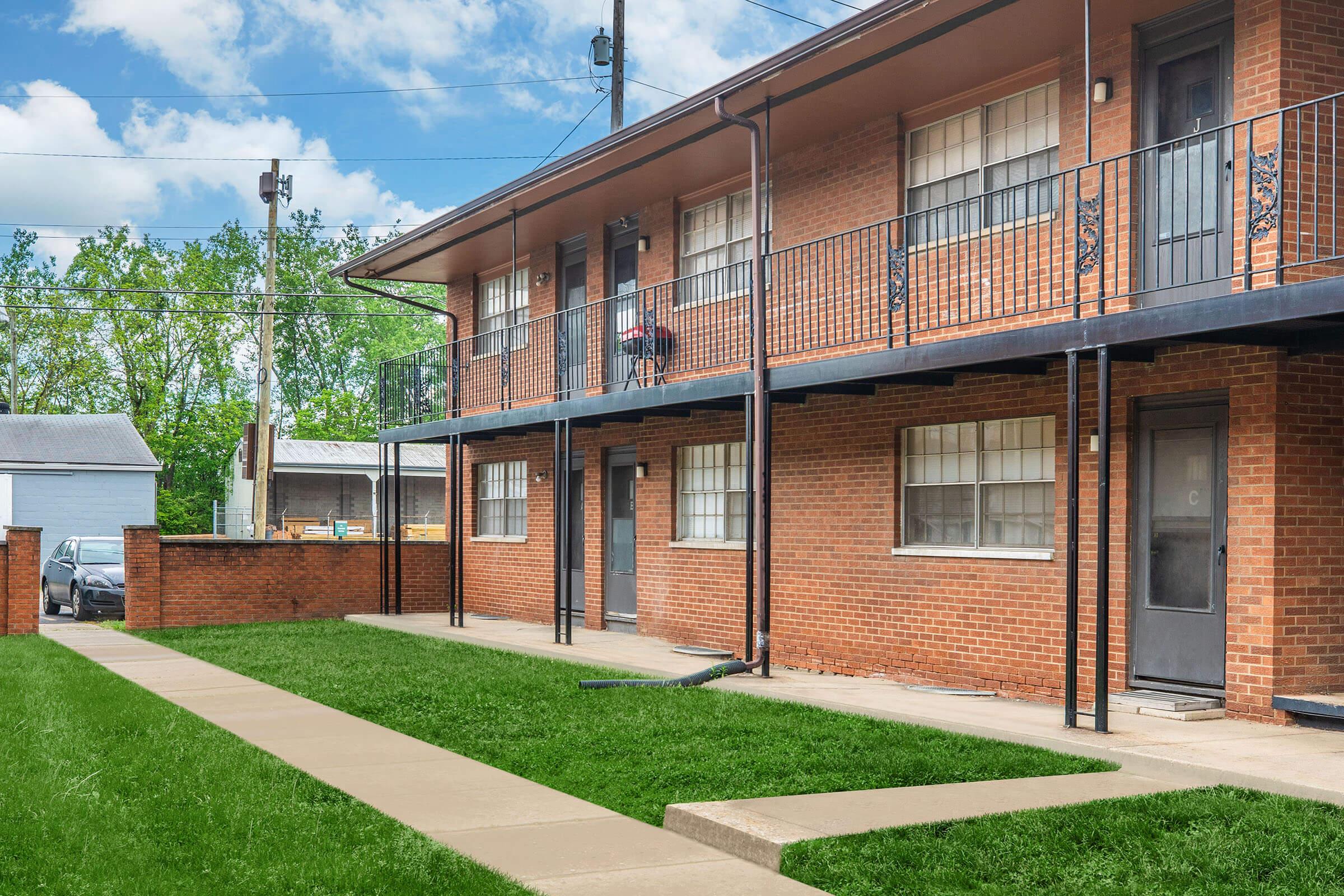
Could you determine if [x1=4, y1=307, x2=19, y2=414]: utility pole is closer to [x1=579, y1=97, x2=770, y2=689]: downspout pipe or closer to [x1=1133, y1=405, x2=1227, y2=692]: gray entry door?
[x1=579, y1=97, x2=770, y2=689]: downspout pipe

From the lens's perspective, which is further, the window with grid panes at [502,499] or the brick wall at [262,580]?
the window with grid panes at [502,499]

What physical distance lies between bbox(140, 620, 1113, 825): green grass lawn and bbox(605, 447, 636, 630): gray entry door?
11.4 feet

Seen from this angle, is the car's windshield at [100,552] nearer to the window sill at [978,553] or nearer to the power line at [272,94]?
the power line at [272,94]

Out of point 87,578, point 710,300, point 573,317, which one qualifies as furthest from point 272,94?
point 710,300

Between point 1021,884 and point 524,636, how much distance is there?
444 inches

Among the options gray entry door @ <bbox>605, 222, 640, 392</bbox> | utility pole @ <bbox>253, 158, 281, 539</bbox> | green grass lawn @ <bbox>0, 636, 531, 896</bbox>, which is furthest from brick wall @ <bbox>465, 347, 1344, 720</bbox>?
utility pole @ <bbox>253, 158, 281, 539</bbox>

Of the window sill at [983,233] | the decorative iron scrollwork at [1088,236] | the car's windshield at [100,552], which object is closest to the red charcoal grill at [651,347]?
the window sill at [983,233]

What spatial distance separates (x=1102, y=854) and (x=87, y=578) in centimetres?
1966

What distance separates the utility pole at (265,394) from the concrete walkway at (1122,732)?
1467 centimetres

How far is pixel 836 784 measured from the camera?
24.0 feet

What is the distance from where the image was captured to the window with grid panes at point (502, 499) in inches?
774

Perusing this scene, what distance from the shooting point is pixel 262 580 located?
1970 centimetres

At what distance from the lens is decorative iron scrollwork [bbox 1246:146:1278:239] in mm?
8281

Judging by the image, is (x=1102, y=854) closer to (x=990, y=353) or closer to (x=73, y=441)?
(x=990, y=353)
